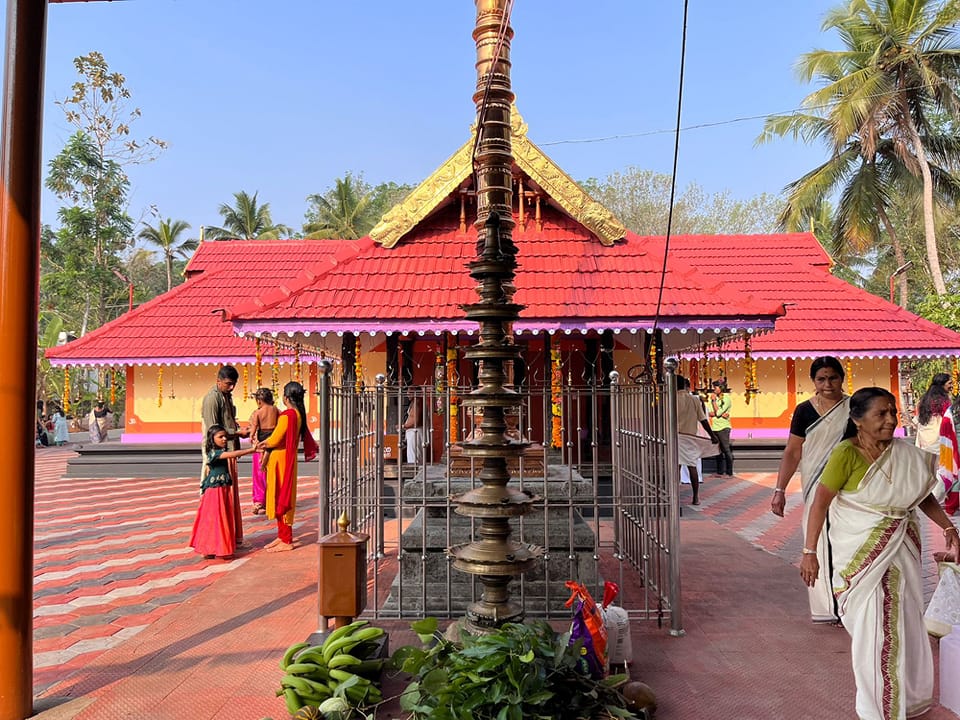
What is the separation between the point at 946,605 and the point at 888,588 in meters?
0.72

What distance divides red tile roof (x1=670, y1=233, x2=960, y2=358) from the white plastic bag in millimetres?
9440

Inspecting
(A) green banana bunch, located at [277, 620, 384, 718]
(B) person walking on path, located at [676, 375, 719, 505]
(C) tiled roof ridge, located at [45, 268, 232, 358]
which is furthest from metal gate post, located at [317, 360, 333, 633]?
(C) tiled roof ridge, located at [45, 268, 232, 358]

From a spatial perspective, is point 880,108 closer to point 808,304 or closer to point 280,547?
point 808,304

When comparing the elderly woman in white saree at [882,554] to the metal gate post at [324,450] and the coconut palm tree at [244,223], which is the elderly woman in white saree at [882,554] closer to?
the metal gate post at [324,450]

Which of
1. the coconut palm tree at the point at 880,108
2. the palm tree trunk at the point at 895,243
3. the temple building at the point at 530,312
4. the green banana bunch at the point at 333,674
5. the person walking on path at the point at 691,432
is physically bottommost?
the green banana bunch at the point at 333,674

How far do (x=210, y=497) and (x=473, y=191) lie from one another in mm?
4947

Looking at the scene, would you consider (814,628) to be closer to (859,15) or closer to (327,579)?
(327,579)

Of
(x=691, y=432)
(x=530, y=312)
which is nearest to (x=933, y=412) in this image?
(x=691, y=432)

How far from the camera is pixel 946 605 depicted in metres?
3.43

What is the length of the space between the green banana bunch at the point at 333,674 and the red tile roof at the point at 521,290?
15.6 ft

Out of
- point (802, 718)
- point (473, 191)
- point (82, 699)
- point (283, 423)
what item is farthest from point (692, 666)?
point (473, 191)

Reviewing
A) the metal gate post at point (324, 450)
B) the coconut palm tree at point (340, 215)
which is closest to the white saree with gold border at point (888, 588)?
the metal gate post at point (324, 450)

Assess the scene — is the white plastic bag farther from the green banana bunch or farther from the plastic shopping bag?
the green banana bunch

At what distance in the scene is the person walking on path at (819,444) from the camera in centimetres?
420
